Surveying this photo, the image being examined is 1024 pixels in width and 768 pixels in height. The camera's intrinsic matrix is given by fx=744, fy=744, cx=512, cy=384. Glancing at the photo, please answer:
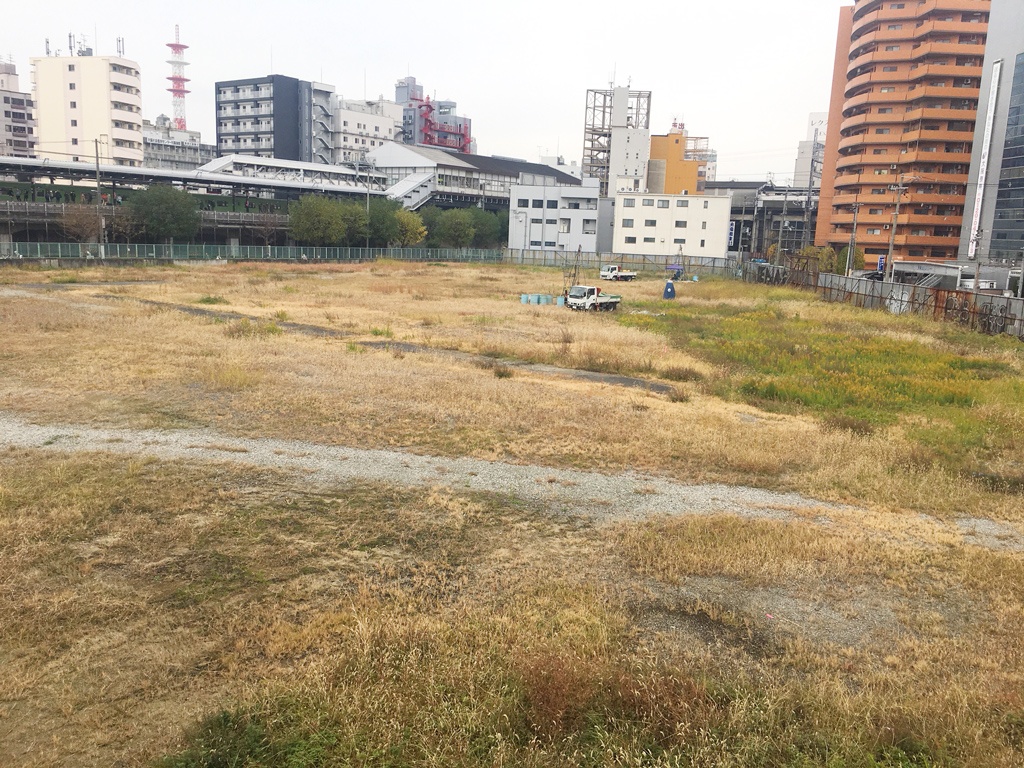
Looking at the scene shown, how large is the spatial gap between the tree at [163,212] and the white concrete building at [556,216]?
4519 cm

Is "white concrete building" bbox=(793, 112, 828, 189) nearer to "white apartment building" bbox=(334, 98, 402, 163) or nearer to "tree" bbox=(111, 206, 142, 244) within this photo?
"white apartment building" bbox=(334, 98, 402, 163)

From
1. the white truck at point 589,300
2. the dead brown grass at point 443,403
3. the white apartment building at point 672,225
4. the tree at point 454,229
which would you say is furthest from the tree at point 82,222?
the white apartment building at point 672,225

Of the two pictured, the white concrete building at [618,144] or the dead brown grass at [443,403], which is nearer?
the dead brown grass at [443,403]

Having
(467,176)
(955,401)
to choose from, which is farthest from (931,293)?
(467,176)

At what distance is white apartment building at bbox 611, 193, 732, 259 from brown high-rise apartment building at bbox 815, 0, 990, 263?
14423mm

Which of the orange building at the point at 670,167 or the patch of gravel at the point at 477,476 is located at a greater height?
the orange building at the point at 670,167

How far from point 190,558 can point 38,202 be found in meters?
73.8

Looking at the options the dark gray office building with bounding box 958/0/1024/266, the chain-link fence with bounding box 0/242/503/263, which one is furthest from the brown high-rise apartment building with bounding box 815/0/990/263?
the chain-link fence with bounding box 0/242/503/263

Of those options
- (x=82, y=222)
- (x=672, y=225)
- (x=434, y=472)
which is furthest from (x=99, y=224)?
(x=672, y=225)

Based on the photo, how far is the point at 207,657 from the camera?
24.0 feet

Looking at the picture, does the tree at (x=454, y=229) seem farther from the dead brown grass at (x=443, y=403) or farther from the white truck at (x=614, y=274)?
the dead brown grass at (x=443, y=403)

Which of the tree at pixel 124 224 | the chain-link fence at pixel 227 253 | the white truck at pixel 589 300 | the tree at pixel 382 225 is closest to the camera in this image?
the white truck at pixel 589 300

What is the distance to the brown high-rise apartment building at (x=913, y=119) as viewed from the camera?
78.3 metres

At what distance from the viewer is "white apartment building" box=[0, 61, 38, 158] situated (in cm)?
9894
